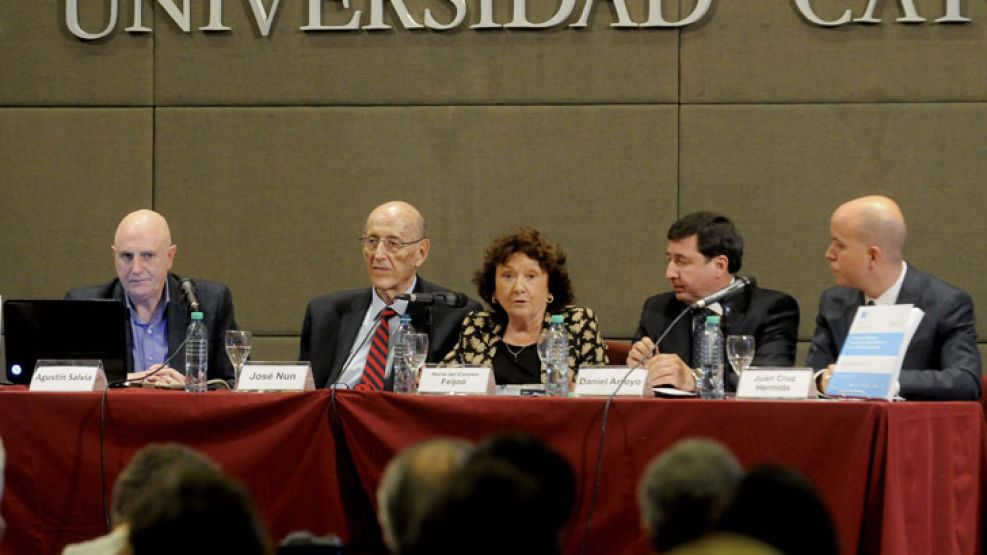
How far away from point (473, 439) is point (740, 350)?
0.81 m

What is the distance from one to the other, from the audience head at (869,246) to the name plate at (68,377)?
217 cm

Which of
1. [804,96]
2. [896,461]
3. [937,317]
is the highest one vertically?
[804,96]

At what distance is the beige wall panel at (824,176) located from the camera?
17.6 ft

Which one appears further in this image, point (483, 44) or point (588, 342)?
point (483, 44)

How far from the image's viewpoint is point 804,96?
213 inches

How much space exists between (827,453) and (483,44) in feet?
8.92

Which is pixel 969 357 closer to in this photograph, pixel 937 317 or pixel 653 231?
pixel 937 317

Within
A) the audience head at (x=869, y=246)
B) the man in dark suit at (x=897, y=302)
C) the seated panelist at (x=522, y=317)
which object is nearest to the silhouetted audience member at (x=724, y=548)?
the man in dark suit at (x=897, y=302)

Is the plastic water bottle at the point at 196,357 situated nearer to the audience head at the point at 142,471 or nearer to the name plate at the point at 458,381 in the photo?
the name plate at the point at 458,381

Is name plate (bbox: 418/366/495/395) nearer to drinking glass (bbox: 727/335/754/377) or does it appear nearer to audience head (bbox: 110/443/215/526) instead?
drinking glass (bbox: 727/335/754/377)

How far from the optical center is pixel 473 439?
3518 millimetres

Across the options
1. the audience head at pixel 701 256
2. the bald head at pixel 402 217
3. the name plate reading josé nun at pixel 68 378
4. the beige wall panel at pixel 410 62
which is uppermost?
the beige wall panel at pixel 410 62

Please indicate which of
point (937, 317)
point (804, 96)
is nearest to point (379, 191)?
point (804, 96)

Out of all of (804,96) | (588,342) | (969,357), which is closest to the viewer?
(969,357)
